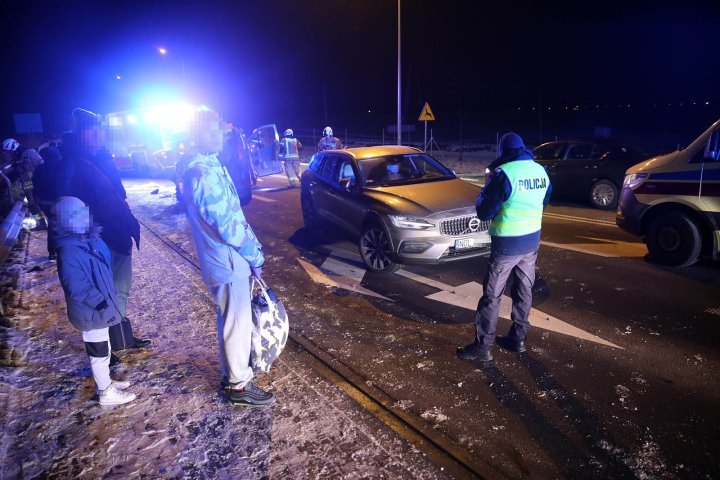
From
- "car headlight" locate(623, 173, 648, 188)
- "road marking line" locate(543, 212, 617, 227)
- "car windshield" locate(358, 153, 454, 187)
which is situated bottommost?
"road marking line" locate(543, 212, 617, 227)

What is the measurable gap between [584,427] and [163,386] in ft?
10.4

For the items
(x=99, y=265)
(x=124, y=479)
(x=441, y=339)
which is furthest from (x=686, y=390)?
(x=99, y=265)

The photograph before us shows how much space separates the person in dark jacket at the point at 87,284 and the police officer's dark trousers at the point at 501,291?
290 cm

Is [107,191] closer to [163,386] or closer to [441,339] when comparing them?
[163,386]

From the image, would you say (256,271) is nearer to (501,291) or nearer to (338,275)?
(501,291)

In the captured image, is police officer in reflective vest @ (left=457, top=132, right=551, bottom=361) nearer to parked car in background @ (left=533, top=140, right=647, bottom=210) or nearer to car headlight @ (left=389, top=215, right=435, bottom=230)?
car headlight @ (left=389, top=215, right=435, bottom=230)

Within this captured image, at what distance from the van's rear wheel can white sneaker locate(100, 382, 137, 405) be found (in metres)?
6.70

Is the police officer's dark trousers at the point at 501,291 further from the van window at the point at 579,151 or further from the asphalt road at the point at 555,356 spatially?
the van window at the point at 579,151

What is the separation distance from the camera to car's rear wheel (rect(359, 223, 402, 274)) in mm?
6430

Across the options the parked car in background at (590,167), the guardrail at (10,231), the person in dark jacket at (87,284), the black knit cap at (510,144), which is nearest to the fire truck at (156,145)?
the guardrail at (10,231)

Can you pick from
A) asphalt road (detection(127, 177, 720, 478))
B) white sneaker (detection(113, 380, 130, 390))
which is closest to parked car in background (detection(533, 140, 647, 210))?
asphalt road (detection(127, 177, 720, 478))

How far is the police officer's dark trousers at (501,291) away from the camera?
4020 mm

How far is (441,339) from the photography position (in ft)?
15.0

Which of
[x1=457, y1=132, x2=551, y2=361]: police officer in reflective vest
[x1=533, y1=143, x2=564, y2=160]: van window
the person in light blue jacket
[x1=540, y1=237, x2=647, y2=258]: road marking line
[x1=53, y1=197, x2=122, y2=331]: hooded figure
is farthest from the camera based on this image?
[x1=533, y1=143, x2=564, y2=160]: van window
